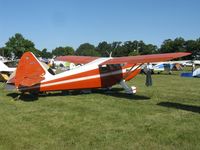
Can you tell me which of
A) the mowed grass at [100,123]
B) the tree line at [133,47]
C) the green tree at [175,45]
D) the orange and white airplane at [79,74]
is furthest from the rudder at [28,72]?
the green tree at [175,45]

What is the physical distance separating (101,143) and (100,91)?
337 inches

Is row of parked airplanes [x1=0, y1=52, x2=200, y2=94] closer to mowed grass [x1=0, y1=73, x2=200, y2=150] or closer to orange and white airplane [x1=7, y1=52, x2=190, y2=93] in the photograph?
orange and white airplane [x1=7, y1=52, x2=190, y2=93]

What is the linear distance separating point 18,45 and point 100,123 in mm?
92046

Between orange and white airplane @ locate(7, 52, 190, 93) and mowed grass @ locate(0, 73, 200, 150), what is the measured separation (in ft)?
2.01

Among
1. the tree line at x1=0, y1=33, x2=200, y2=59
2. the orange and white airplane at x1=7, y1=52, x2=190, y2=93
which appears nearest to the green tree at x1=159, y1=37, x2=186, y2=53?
the tree line at x1=0, y1=33, x2=200, y2=59

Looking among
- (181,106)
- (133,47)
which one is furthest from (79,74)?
(133,47)

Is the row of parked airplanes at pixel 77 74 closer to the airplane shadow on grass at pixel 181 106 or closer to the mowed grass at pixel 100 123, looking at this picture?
the mowed grass at pixel 100 123

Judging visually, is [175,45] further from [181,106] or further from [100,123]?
[100,123]

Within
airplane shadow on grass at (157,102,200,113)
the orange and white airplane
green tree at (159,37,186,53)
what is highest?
green tree at (159,37,186,53)

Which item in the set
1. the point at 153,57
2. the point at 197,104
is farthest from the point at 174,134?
the point at 153,57

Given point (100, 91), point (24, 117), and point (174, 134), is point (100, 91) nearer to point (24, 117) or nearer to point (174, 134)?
point (24, 117)

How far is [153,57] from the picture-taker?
1226 cm

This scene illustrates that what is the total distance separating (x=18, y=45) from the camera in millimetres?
96188

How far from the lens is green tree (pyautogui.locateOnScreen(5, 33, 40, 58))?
95812 mm
